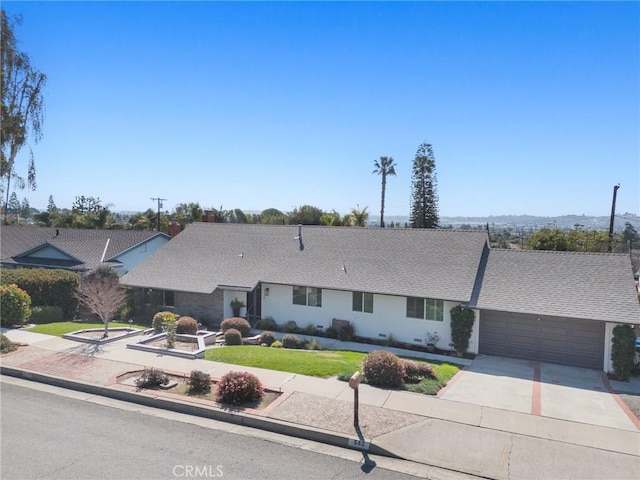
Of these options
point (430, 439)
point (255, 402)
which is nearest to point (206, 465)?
point (255, 402)

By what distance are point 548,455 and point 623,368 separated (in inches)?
361

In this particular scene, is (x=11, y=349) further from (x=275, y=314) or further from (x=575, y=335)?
(x=575, y=335)

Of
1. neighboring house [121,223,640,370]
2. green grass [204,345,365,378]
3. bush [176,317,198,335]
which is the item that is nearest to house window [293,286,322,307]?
neighboring house [121,223,640,370]

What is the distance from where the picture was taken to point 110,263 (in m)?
31.5

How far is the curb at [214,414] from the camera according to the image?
34.8 feet

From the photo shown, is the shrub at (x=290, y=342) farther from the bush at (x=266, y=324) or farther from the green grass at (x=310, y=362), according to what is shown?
the bush at (x=266, y=324)

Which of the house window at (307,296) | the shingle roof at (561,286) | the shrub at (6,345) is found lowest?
the shrub at (6,345)

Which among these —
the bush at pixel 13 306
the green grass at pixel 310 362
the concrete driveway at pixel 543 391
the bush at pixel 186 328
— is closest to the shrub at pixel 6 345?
the bush at pixel 13 306

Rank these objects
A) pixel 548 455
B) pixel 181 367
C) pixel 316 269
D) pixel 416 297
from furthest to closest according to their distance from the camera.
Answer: pixel 316 269
pixel 416 297
pixel 181 367
pixel 548 455

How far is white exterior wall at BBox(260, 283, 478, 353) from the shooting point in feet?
67.7

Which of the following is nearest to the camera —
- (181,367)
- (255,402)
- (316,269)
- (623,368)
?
(255,402)

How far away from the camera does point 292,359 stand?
55.1 ft

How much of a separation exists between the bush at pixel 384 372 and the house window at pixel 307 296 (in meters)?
8.95

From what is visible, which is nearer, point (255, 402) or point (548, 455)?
point (548, 455)
